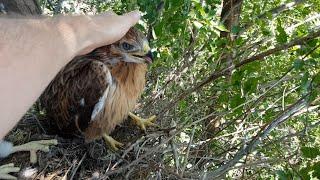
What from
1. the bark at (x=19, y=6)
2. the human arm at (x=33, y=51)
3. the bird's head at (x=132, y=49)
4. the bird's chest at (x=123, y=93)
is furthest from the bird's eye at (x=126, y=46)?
the bark at (x=19, y=6)

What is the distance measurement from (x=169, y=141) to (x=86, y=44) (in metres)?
1.15

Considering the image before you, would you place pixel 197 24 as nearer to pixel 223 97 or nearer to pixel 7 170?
pixel 223 97

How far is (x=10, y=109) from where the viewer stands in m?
2.10

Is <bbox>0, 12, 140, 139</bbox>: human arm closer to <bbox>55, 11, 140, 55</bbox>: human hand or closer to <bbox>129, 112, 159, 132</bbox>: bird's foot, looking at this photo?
<bbox>55, 11, 140, 55</bbox>: human hand

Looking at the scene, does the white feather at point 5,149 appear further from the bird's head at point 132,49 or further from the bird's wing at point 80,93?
the bird's head at point 132,49

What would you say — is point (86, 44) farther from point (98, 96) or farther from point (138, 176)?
point (138, 176)

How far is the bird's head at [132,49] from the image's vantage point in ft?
10.9

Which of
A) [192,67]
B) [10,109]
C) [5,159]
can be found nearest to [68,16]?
[10,109]

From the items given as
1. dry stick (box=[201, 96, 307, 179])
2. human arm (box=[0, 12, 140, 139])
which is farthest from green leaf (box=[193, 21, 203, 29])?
human arm (box=[0, 12, 140, 139])

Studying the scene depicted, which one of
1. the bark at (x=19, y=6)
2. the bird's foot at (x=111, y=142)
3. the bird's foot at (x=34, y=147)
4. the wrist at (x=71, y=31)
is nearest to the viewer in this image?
the wrist at (x=71, y=31)

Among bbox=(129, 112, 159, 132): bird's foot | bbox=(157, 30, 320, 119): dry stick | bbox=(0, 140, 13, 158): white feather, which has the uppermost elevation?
bbox=(157, 30, 320, 119): dry stick

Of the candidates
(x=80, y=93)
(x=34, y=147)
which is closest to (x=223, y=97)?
(x=80, y=93)

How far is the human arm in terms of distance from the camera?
211 centimetres

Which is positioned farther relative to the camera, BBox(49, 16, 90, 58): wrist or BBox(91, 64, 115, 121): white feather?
BBox(91, 64, 115, 121): white feather
